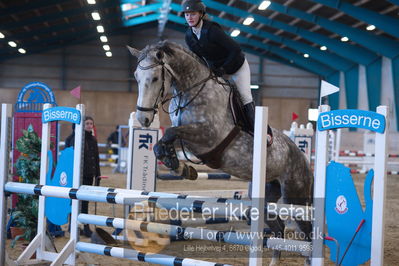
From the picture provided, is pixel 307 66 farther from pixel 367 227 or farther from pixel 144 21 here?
pixel 367 227

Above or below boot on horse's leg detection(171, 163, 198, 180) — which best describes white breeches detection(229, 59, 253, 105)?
above

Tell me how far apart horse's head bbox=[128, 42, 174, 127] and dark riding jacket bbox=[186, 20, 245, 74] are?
341 mm

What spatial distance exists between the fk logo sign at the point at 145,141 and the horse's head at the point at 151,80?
78.8 inches

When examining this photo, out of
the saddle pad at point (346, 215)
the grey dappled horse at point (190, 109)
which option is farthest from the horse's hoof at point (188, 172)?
the saddle pad at point (346, 215)

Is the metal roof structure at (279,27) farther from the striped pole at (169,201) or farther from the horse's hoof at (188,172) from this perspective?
the striped pole at (169,201)

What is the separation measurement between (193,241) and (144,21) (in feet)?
54.8

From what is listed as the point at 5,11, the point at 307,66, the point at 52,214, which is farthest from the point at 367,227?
the point at 307,66

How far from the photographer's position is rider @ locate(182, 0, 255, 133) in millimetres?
3090

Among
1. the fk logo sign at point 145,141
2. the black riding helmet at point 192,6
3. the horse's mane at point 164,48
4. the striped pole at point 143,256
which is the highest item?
the black riding helmet at point 192,6

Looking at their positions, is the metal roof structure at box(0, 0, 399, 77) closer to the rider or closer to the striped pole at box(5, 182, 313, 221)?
the rider

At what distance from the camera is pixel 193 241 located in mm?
5016

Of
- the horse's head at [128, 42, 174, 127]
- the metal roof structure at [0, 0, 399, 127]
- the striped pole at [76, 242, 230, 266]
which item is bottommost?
the striped pole at [76, 242, 230, 266]

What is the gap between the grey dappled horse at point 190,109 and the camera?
9.38ft

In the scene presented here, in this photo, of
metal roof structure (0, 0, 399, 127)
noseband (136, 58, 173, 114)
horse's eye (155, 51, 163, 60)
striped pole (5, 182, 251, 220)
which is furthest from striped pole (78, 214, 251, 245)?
metal roof structure (0, 0, 399, 127)
